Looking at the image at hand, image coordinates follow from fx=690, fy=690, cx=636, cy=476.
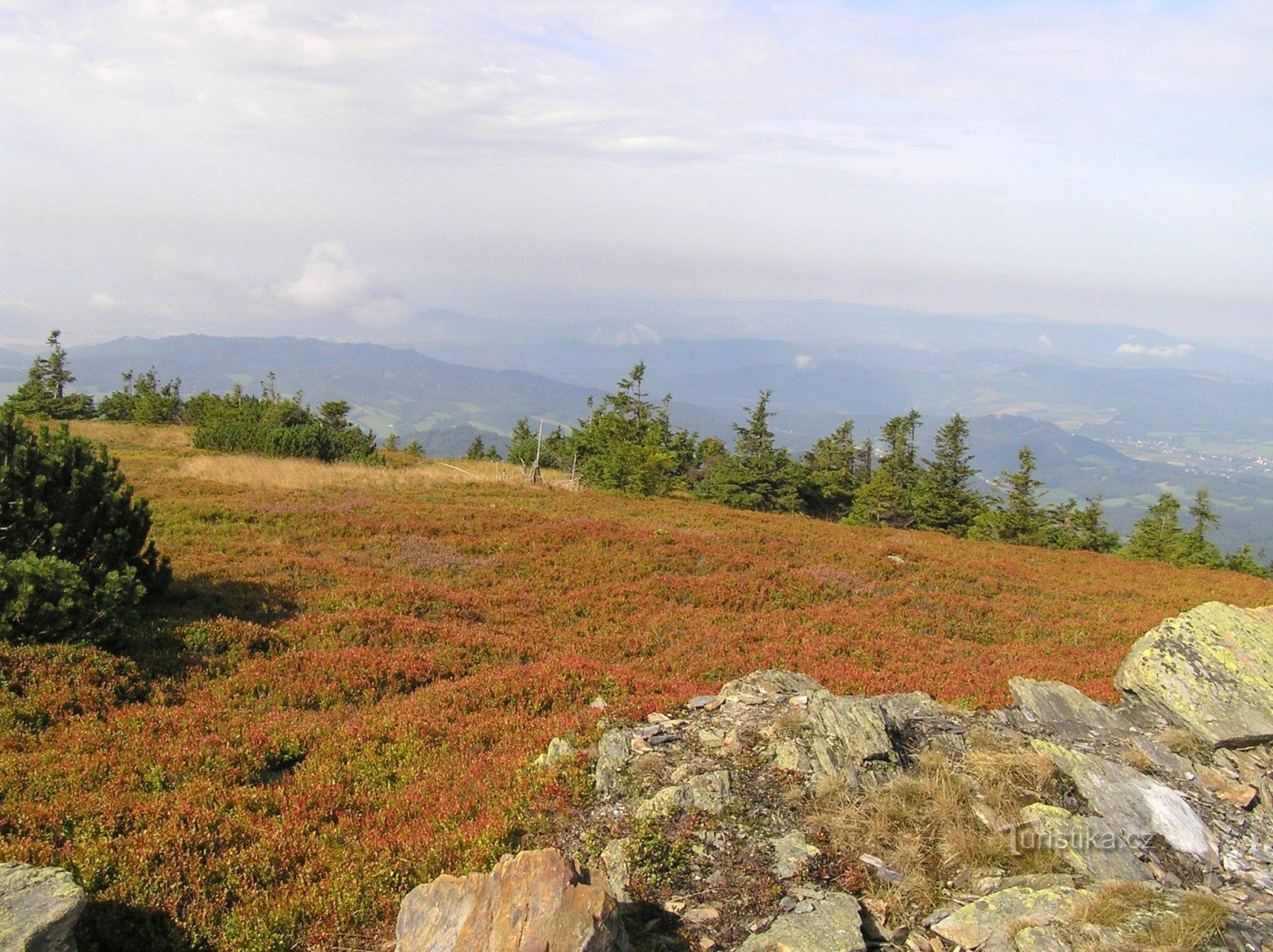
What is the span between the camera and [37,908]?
464 centimetres

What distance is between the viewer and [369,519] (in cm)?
2241

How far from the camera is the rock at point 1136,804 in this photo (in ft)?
21.9

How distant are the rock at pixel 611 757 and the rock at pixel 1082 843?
157 inches

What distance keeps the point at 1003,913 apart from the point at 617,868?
306 cm

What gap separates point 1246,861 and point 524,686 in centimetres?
864

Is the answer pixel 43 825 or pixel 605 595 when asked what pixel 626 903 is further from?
pixel 605 595

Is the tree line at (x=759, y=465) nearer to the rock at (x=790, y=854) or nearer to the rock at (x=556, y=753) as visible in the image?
the rock at (x=556, y=753)

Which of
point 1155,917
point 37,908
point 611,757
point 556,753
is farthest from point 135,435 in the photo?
point 1155,917

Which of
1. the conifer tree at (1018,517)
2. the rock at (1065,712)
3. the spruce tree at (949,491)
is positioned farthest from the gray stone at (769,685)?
the conifer tree at (1018,517)

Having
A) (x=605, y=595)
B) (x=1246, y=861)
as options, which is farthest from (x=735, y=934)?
(x=605, y=595)

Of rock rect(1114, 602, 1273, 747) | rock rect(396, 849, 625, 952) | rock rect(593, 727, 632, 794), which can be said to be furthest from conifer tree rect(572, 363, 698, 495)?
rock rect(396, 849, 625, 952)

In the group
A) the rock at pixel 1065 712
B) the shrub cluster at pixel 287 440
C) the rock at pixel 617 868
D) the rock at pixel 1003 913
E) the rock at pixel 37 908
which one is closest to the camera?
the rock at pixel 37 908

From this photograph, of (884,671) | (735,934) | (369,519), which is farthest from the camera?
(369,519)

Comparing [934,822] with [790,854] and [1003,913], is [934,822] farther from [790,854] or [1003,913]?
[790,854]
